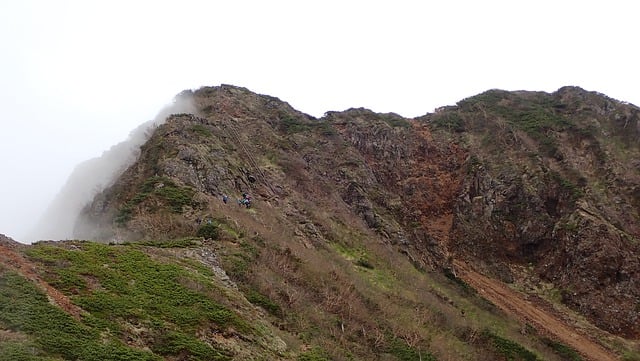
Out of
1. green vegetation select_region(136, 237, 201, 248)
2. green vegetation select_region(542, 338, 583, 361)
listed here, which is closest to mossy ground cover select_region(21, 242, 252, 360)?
green vegetation select_region(136, 237, 201, 248)

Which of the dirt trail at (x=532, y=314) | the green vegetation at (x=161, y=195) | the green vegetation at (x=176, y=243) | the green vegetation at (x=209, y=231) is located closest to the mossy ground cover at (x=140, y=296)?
the green vegetation at (x=176, y=243)

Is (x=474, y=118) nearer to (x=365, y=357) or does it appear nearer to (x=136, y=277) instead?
(x=365, y=357)

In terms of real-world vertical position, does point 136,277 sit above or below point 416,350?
above

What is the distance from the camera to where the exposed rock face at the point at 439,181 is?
1297 inches

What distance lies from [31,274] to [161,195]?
13.4 meters

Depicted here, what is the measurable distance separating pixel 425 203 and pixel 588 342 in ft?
65.5

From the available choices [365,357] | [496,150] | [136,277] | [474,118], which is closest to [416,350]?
[365,357]

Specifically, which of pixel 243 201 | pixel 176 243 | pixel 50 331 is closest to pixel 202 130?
pixel 243 201

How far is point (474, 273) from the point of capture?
139 ft

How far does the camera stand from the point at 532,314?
35.8m

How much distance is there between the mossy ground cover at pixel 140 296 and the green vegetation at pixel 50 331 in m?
0.31

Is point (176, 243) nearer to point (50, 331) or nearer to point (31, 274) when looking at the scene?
point (31, 274)

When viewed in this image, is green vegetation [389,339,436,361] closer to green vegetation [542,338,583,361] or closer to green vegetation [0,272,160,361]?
green vegetation [0,272,160,361]

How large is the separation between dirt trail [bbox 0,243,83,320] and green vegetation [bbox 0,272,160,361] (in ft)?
0.94
